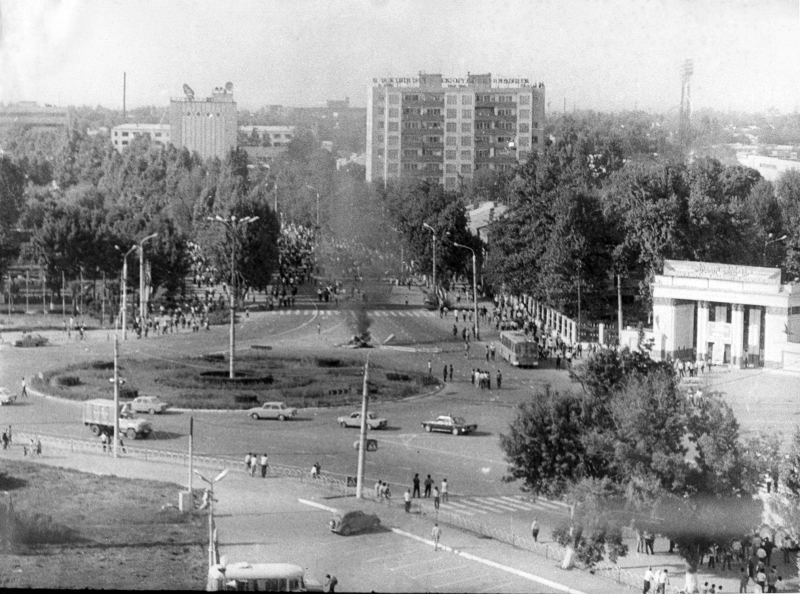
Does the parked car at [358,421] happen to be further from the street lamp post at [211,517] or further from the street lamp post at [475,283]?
the street lamp post at [475,283]

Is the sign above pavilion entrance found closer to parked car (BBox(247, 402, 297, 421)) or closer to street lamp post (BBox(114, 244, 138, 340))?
parked car (BBox(247, 402, 297, 421))

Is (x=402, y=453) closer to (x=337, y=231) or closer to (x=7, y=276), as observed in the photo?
(x=337, y=231)

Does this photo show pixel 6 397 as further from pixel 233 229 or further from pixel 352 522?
pixel 352 522

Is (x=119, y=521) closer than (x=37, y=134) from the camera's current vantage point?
Yes

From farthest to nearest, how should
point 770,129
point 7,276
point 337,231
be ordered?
point 770,129, point 7,276, point 337,231

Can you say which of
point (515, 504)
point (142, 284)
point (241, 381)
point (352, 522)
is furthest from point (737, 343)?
point (142, 284)

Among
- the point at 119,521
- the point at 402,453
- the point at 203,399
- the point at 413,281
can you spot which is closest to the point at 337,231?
the point at 413,281

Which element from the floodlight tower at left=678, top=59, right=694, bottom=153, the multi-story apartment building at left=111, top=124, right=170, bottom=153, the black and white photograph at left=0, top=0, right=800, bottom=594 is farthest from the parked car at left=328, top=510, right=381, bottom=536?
the multi-story apartment building at left=111, top=124, right=170, bottom=153

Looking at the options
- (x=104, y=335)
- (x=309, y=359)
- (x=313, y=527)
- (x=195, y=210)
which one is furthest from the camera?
(x=195, y=210)
